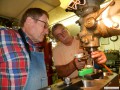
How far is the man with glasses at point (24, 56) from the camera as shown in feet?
4.63

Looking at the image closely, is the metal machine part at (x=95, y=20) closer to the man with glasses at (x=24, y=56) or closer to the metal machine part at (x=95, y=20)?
the metal machine part at (x=95, y=20)

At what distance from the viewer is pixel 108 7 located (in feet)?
3.70

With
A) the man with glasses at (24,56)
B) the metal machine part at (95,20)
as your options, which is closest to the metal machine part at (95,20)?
the metal machine part at (95,20)

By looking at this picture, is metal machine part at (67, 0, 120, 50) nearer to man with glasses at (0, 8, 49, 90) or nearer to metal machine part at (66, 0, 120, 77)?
metal machine part at (66, 0, 120, 77)

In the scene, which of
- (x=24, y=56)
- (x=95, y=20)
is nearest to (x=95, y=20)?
(x=95, y=20)

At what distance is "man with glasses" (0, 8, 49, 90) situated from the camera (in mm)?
1410

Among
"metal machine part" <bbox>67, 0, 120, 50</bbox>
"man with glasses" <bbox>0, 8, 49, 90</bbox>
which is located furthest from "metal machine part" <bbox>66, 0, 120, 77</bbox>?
"man with glasses" <bbox>0, 8, 49, 90</bbox>

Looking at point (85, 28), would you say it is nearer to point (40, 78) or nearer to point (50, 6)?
point (40, 78)

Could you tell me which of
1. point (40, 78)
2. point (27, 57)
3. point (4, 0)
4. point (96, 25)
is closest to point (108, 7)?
point (96, 25)

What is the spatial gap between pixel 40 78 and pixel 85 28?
0.69 metres

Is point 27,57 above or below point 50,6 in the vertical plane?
below

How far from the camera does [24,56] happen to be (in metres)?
1.47

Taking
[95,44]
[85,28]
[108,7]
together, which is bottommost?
[95,44]

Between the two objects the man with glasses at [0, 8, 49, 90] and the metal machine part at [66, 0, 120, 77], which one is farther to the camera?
the man with glasses at [0, 8, 49, 90]
